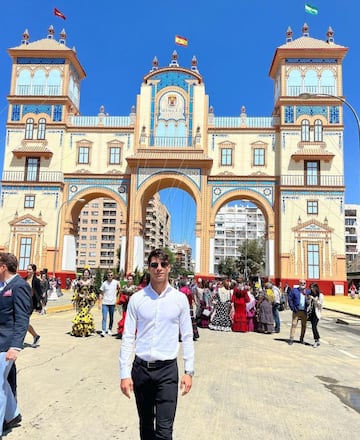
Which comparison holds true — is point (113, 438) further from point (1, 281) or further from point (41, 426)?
point (1, 281)

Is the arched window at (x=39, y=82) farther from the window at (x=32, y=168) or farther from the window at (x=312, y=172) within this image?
the window at (x=312, y=172)

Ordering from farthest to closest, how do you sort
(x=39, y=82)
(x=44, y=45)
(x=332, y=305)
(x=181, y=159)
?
(x=44, y=45)
(x=39, y=82)
(x=181, y=159)
(x=332, y=305)

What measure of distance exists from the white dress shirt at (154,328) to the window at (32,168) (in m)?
34.6

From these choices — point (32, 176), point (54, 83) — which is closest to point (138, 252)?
point (32, 176)

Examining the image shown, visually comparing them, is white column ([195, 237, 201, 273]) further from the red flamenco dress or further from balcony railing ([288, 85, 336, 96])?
the red flamenco dress

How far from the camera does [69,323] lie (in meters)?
15.6

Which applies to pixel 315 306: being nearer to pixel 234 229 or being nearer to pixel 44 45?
pixel 44 45

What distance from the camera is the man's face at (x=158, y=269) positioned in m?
3.65

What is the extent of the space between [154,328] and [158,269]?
0.46 metres

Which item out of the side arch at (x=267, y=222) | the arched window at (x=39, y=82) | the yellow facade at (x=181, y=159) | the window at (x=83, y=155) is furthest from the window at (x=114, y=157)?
the side arch at (x=267, y=222)

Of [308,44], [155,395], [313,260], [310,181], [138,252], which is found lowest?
[155,395]

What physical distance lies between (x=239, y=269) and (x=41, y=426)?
73277mm

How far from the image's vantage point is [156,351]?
354cm

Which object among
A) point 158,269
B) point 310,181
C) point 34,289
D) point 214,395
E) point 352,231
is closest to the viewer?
point 158,269
